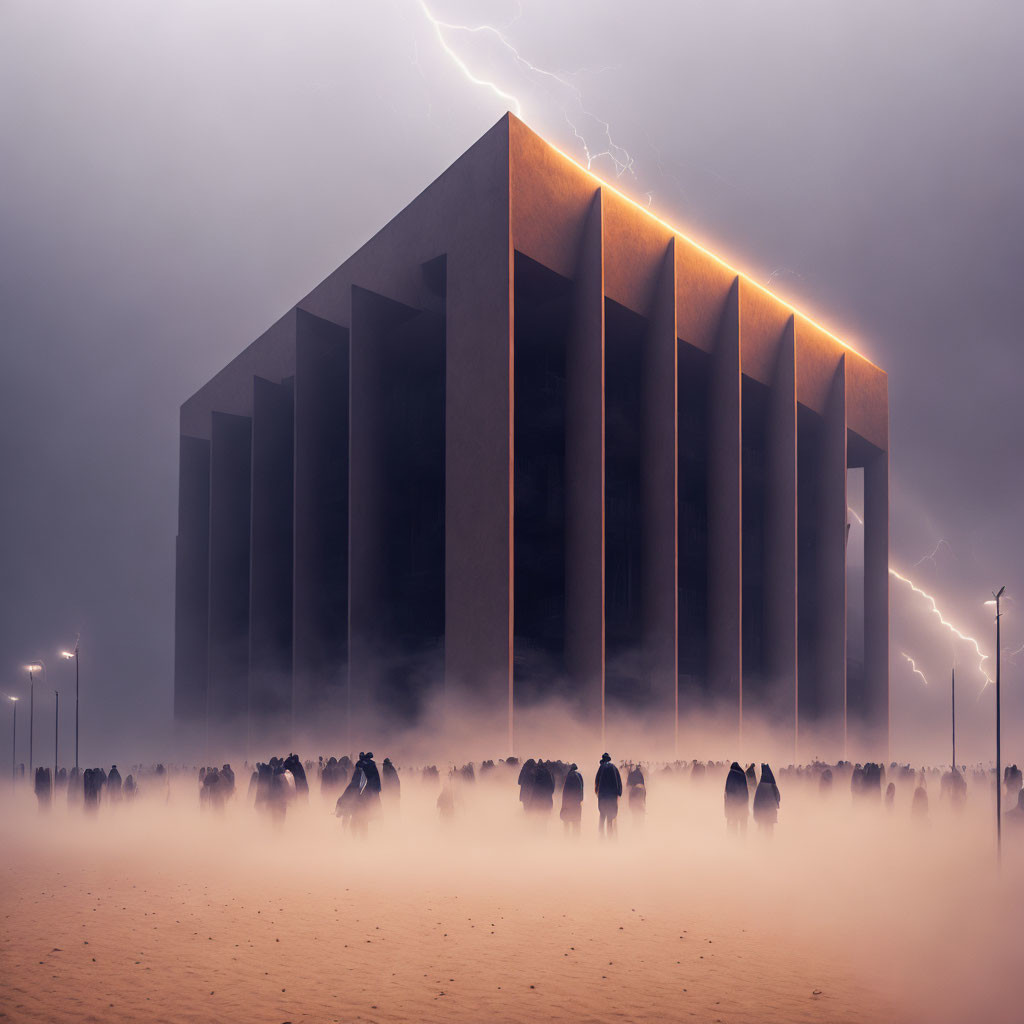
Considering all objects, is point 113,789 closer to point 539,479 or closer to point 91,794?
point 91,794

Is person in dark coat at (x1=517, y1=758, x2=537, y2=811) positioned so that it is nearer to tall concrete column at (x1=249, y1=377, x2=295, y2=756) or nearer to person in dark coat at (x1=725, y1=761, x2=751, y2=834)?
person in dark coat at (x1=725, y1=761, x2=751, y2=834)

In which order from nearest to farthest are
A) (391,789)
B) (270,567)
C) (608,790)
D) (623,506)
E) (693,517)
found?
(608,790), (391,789), (623,506), (693,517), (270,567)

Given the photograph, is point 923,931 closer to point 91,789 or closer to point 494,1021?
point 494,1021

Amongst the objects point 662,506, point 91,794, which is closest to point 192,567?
point 662,506

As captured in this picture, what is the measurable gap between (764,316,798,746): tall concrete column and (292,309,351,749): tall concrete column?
624 inches

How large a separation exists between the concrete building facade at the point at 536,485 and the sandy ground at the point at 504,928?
39.5 ft

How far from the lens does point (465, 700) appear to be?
28.1 meters

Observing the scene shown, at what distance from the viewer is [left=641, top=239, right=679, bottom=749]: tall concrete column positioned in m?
31.9

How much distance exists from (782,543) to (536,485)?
38.8 ft

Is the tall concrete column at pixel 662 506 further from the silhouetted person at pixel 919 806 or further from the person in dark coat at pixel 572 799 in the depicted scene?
the person in dark coat at pixel 572 799

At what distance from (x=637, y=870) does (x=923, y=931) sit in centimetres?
441

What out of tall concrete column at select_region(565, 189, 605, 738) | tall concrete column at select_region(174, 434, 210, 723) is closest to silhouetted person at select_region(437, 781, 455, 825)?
tall concrete column at select_region(565, 189, 605, 738)

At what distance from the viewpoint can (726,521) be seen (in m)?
36.2

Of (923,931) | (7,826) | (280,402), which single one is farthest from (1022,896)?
(280,402)
